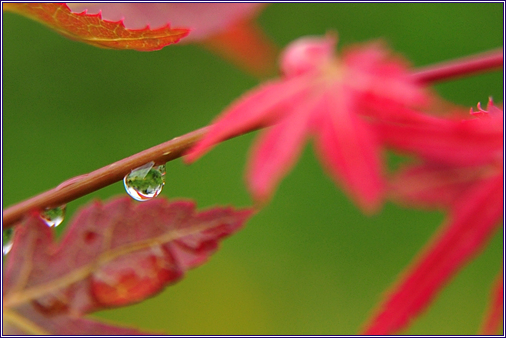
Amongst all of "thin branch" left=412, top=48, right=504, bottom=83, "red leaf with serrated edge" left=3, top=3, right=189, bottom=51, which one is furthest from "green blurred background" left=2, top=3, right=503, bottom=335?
"red leaf with serrated edge" left=3, top=3, right=189, bottom=51

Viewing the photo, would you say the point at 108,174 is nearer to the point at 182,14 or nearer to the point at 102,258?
the point at 102,258

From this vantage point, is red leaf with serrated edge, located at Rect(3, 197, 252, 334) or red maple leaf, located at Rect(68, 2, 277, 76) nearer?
red leaf with serrated edge, located at Rect(3, 197, 252, 334)

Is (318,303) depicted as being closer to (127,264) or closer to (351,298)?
(351,298)

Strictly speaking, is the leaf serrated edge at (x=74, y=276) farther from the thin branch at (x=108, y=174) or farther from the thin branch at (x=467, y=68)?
the thin branch at (x=467, y=68)

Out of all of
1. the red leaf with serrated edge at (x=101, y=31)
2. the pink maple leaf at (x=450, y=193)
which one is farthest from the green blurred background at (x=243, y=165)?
the red leaf with serrated edge at (x=101, y=31)

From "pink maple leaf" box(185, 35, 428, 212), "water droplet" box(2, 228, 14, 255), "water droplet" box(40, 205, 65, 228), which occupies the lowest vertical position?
"water droplet" box(40, 205, 65, 228)

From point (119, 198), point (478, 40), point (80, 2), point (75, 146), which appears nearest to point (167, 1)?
point (80, 2)

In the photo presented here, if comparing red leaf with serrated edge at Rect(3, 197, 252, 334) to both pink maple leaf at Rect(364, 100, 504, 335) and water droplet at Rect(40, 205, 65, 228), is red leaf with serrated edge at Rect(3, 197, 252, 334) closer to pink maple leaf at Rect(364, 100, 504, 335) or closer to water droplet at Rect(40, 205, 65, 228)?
water droplet at Rect(40, 205, 65, 228)
